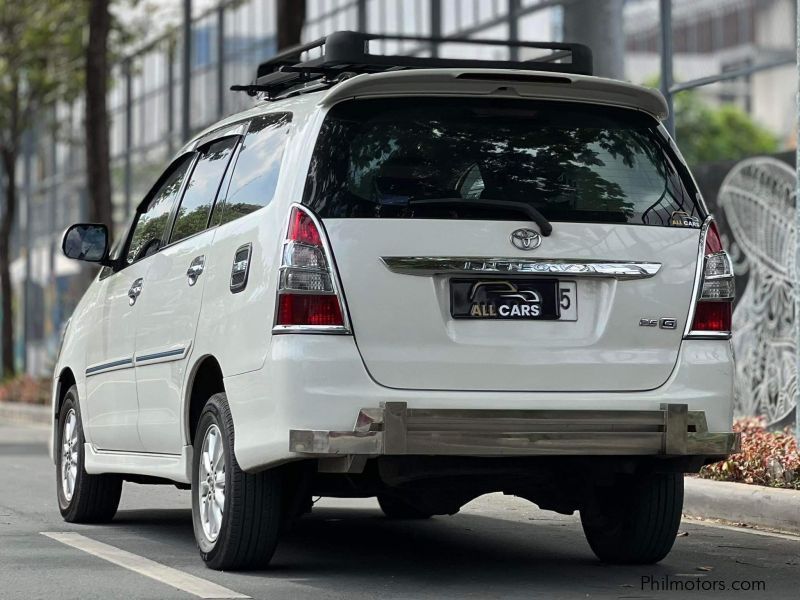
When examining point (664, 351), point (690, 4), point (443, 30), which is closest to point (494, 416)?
point (664, 351)

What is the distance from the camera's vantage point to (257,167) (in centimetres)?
707

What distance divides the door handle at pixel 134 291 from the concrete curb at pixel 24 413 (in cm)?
1569

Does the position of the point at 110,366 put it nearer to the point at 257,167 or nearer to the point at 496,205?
the point at 257,167

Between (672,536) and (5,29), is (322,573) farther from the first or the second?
(5,29)

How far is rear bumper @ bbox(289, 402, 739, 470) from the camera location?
20.4 ft

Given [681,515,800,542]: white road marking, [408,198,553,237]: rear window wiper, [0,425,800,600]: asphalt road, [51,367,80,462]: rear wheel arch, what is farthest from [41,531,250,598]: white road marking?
[681,515,800,542]: white road marking

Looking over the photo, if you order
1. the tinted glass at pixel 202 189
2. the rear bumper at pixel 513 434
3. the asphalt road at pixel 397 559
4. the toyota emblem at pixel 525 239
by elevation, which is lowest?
the asphalt road at pixel 397 559

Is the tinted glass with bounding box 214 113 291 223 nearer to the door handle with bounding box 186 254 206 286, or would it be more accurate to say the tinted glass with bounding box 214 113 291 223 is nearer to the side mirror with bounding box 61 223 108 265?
the door handle with bounding box 186 254 206 286

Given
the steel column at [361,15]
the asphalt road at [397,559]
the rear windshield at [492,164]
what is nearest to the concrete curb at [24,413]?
the steel column at [361,15]

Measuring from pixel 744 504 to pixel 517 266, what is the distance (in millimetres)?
3260

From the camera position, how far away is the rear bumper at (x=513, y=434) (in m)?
6.21

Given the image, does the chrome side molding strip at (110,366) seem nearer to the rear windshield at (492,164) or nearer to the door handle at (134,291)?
the door handle at (134,291)

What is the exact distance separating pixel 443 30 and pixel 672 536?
618 inches

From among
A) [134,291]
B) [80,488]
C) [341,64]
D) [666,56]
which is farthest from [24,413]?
[341,64]
